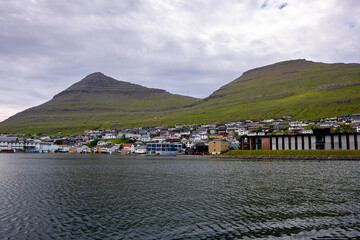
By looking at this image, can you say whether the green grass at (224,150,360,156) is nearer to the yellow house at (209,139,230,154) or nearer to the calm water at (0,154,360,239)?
the yellow house at (209,139,230,154)

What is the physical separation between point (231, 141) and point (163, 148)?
121ft

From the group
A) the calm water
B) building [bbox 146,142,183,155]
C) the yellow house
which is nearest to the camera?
the calm water

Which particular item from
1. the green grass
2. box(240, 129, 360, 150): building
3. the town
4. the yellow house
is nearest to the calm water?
the green grass

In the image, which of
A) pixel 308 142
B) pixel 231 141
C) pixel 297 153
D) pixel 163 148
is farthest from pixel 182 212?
pixel 231 141

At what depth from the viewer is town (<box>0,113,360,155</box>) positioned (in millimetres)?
93438

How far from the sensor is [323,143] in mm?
92625

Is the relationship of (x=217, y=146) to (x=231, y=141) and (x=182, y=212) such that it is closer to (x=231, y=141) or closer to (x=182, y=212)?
(x=231, y=141)

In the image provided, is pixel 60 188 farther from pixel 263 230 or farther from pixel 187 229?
pixel 263 230

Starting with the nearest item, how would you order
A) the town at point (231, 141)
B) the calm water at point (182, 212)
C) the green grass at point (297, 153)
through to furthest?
1. the calm water at point (182, 212)
2. the green grass at point (297, 153)
3. the town at point (231, 141)

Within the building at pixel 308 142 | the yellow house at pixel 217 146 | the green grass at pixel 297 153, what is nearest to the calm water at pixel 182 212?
the green grass at pixel 297 153

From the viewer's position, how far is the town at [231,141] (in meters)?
93.4

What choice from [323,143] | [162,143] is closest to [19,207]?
[323,143]

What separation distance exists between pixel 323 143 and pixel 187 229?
91.0 meters

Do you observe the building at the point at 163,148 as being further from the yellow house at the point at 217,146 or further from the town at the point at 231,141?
the yellow house at the point at 217,146
